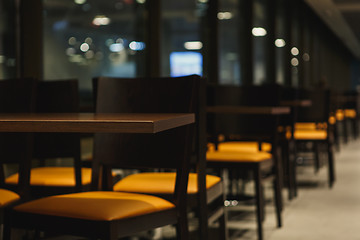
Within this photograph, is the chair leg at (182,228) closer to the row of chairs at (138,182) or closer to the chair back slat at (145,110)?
the row of chairs at (138,182)

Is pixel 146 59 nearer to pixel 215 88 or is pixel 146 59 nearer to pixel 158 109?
pixel 215 88

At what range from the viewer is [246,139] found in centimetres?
410

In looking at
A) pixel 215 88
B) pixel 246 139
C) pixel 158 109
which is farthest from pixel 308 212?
pixel 158 109

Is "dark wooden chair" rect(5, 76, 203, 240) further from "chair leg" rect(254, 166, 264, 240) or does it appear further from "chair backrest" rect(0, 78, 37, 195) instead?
"chair leg" rect(254, 166, 264, 240)

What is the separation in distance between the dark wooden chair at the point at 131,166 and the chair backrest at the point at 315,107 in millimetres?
3402

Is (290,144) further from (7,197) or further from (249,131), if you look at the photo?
(7,197)

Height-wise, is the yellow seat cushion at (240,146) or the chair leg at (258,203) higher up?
the yellow seat cushion at (240,146)

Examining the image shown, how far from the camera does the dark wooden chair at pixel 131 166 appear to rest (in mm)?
1541

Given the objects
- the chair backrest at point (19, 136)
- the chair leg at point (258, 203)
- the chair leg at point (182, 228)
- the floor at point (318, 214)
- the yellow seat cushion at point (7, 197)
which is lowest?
the floor at point (318, 214)

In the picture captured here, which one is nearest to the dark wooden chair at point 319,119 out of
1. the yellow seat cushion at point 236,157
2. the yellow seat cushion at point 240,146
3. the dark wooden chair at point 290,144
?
the dark wooden chair at point 290,144

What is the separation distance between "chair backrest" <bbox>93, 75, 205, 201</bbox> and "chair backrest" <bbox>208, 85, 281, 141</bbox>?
1.38 m

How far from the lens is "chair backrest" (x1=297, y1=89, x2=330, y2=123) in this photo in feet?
17.1

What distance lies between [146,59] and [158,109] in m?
2.99

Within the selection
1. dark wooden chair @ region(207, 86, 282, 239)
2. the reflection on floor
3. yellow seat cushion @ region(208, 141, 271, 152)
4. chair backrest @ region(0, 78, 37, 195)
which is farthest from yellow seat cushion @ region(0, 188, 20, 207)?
yellow seat cushion @ region(208, 141, 271, 152)
